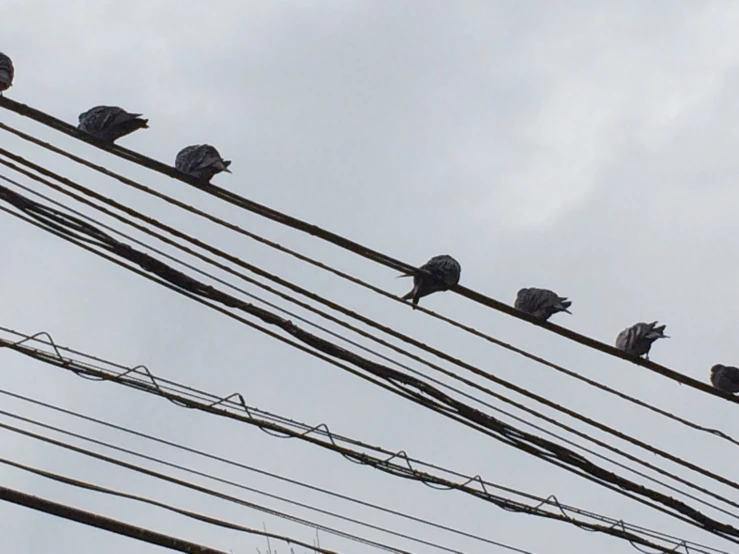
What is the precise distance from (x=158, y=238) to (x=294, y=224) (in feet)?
2.40

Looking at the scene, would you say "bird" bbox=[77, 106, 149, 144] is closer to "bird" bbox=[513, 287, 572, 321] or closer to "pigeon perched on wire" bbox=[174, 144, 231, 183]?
"pigeon perched on wire" bbox=[174, 144, 231, 183]

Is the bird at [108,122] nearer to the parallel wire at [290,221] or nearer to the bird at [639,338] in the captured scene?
the parallel wire at [290,221]

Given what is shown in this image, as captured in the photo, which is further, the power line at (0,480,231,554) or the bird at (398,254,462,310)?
the bird at (398,254,462,310)

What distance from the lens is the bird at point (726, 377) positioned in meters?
7.27

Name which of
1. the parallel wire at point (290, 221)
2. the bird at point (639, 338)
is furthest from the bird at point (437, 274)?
the bird at point (639, 338)

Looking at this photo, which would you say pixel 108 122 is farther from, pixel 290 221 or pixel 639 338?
pixel 639 338

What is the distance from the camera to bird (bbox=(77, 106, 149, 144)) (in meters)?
6.60

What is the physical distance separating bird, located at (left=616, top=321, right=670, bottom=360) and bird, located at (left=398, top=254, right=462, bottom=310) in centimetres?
111

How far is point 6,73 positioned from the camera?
6387 millimetres

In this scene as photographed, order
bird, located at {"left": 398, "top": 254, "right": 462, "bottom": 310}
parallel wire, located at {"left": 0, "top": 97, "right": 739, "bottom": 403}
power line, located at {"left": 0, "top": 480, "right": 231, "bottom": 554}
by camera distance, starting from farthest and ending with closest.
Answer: bird, located at {"left": 398, "top": 254, "right": 462, "bottom": 310} < parallel wire, located at {"left": 0, "top": 97, "right": 739, "bottom": 403} < power line, located at {"left": 0, "top": 480, "right": 231, "bottom": 554}

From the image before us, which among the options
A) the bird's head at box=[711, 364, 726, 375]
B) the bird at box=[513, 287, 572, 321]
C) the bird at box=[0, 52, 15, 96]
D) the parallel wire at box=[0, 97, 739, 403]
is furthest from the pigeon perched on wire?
the bird's head at box=[711, 364, 726, 375]

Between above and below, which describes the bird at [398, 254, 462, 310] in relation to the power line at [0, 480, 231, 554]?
above

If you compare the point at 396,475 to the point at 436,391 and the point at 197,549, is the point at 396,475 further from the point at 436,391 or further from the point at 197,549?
the point at 197,549

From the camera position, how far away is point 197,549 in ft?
17.4
